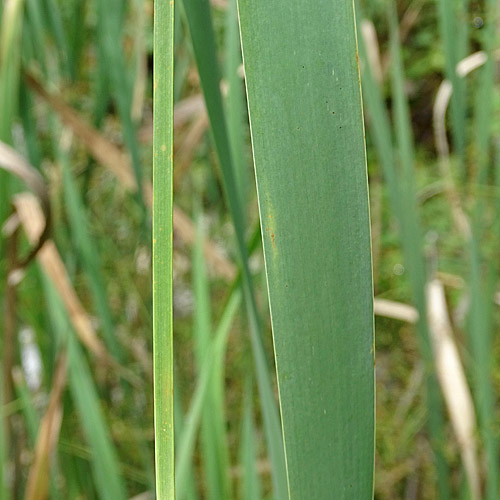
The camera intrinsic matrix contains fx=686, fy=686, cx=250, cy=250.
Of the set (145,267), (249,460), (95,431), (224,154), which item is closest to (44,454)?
(95,431)

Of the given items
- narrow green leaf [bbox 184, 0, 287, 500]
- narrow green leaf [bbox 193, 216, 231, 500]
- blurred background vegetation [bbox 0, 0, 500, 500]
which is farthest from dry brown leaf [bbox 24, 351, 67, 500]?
narrow green leaf [bbox 184, 0, 287, 500]

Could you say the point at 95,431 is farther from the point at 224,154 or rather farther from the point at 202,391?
the point at 224,154

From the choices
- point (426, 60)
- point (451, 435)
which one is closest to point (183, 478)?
point (451, 435)

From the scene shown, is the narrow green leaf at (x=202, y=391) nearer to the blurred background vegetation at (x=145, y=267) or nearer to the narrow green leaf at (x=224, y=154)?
the blurred background vegetation at (x=145, y=267)

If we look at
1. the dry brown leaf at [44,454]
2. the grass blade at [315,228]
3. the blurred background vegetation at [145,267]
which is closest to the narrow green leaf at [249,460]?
the blurred background vegetation at [145,267]

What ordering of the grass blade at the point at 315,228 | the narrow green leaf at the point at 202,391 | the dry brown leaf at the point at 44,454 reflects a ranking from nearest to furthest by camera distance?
the grass blade at the point at 315,228
the narrow green leaf at the point at 202,391
the dry brown leaf at the point at 44,454

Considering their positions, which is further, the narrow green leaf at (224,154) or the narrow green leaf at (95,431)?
the narrow green leaf at (95,431)

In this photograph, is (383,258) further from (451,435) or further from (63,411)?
(63,411)
